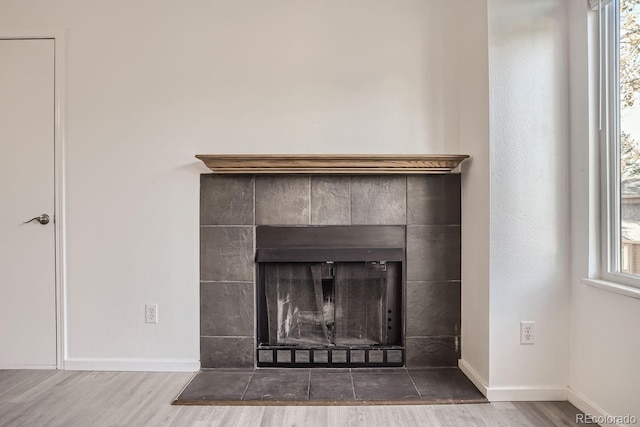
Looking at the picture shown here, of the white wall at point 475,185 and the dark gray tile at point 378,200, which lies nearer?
the white wall at point 475,185

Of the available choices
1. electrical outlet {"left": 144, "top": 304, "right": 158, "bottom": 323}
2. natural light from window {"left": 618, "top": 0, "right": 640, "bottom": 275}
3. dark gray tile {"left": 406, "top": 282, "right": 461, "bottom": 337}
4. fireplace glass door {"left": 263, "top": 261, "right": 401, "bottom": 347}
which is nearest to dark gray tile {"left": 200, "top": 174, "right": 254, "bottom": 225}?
fireplace glass door {"left": 263, "top": 261, "right": 401, "bottom": 347}

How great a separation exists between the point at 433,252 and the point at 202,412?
152 centimetres

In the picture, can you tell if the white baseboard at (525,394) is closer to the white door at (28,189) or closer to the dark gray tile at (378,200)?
the dark gray tile at (378,200)

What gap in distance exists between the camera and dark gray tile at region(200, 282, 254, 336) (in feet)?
7.41

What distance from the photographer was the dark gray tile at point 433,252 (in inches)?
89.3

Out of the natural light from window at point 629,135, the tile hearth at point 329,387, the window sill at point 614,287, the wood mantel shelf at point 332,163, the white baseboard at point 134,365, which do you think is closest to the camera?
the window sill at point 614,287

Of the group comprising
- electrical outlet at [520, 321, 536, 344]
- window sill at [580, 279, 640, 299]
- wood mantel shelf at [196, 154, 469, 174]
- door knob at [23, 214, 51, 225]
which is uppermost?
wood mantel shelf at [196, 154, 469, 174]

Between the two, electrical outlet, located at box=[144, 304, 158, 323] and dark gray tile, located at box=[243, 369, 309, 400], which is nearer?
dark gray tile, located at box=[243, 369, 309, 400]

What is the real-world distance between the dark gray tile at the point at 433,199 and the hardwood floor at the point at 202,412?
101 cm

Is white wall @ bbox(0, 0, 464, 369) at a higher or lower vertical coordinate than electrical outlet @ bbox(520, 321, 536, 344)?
higher

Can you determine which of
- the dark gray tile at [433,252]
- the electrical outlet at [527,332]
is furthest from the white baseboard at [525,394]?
the dark gray tile at [433,252]

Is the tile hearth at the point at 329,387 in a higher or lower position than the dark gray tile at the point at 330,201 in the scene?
lower

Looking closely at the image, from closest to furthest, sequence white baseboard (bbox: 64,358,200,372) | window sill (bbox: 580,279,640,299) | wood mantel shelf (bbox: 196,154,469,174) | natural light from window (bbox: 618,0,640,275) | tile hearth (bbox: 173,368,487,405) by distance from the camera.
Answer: window sill (bbox: 580,279,640,299) < natural light from window (bbox: 618,0,640,275) < tile hearth (bbox: 173,368,487,405) < wood mantel shelf (bbox: 196,154,469,174) < white baseboard (bbox: 64,358,200,372)

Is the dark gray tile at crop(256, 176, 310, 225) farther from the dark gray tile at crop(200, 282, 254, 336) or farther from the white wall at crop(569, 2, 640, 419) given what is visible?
the white wall at crop(569, 2, 640, 419)
